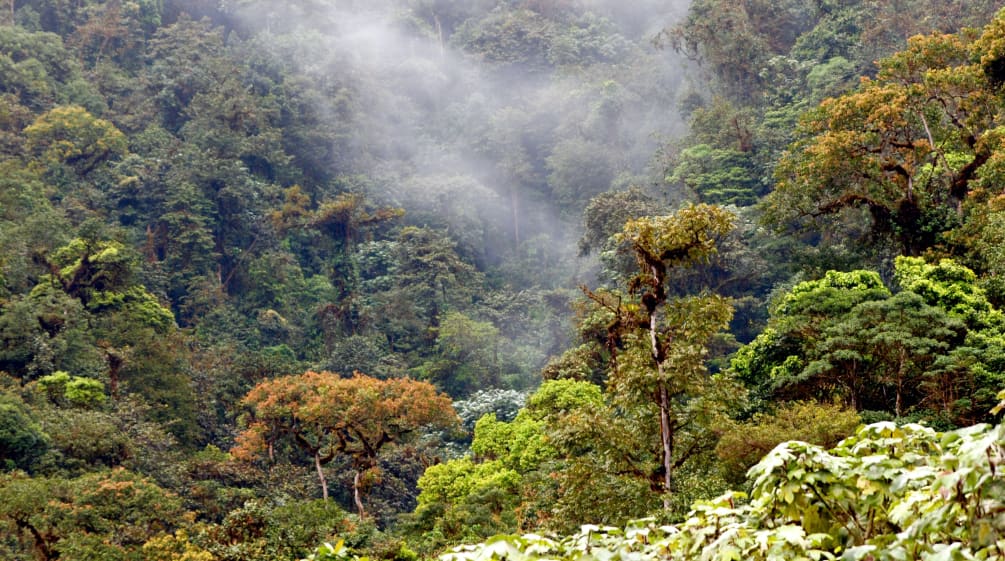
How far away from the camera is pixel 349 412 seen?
17031 mm

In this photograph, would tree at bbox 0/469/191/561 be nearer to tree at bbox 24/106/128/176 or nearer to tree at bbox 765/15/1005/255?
tree at bbox 765/15/1005/255

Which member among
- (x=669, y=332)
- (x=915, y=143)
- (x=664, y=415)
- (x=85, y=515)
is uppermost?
(x=915, y=143)

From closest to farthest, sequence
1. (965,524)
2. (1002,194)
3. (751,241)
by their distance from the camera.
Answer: (965,524)
(1002,194)
(751,241)

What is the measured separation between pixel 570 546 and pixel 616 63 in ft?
127

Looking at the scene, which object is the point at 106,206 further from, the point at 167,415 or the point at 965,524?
Answer: the point at 965,524

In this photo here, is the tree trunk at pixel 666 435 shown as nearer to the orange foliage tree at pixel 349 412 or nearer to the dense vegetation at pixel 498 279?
the dense vegetation at pixel 498 279

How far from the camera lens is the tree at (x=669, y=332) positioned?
8.35 metres

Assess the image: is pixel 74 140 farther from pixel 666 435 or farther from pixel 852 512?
pixel 852 512

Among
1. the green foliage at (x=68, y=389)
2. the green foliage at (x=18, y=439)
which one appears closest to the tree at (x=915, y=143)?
the green foliage at (x=18, y=439)

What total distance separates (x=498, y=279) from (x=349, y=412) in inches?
691

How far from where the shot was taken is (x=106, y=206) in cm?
2883

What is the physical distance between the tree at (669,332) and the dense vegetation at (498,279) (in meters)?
0.04

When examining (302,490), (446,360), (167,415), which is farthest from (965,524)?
(446,360)

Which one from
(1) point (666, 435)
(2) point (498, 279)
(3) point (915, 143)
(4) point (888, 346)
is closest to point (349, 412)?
(4) point (888, 346)
